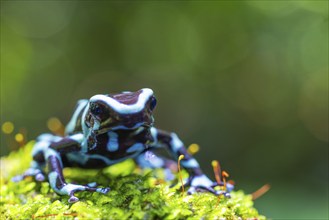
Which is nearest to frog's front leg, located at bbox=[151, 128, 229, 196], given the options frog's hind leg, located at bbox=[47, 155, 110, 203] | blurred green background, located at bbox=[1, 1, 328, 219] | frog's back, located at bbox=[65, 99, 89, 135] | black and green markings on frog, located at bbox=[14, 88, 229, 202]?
black and green markings on frog, located at bbox=[14, 88, 229, 202]

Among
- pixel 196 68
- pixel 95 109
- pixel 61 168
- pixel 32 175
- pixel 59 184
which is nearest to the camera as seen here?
pixel 95 109

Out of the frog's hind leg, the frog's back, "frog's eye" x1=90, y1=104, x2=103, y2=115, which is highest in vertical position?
"frog's eye" x1=90, y1=104, x2=103, y2=115

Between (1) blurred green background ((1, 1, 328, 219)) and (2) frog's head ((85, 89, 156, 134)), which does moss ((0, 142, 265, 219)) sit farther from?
(1) blurred green background ((1, 1, 328, 219))

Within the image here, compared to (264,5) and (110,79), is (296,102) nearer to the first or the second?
(264,5)

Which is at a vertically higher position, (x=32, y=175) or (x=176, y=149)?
(x=32, y=175)

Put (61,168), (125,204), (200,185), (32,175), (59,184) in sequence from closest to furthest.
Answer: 1. (125,204)
2. (59,184)
3. (61,168)
4. (200,185)
5. (32,175)

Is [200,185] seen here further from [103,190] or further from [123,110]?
[123,110]

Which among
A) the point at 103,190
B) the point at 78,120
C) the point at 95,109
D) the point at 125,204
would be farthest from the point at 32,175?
the point at 125,204
